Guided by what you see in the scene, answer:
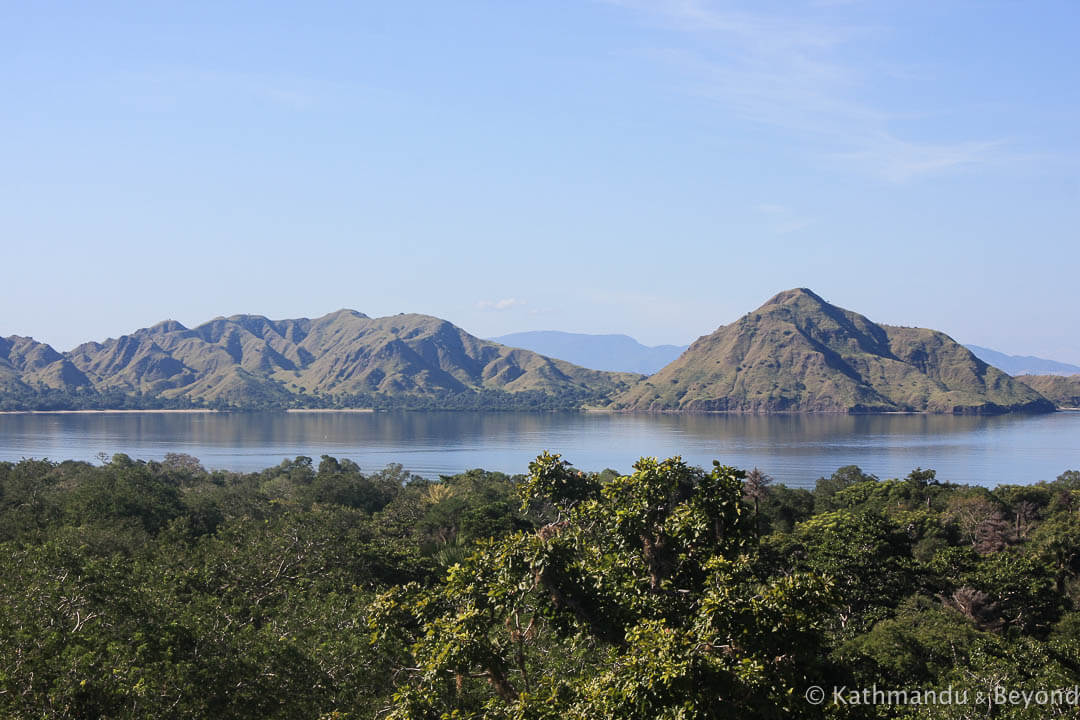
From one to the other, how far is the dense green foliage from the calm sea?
231ft

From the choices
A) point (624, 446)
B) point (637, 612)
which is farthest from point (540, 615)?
point (624, 446)

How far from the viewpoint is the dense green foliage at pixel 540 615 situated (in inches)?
380

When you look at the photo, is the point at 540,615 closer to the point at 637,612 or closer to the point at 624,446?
the point at 637,612

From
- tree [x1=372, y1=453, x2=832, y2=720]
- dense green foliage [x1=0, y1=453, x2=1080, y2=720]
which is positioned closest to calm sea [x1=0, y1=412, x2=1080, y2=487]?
dense green foliage [x1=0, y1=453, x2=1080, y2=720]

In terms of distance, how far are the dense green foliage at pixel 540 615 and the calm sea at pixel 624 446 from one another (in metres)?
70.5

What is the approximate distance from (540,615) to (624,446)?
14496 centimetres

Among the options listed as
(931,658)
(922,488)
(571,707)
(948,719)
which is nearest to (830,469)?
(922,488)

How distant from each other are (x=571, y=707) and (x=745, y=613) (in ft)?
7.45

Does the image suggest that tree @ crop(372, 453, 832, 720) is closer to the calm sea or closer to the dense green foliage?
the dense green foliage

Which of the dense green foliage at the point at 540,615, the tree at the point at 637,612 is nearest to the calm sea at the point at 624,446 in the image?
the dense green foliage at the point at 540,615

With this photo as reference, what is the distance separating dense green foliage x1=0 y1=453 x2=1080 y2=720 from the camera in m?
9.66

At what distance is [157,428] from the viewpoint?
649 feet

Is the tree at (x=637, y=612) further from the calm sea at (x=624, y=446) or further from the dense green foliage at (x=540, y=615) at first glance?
the calm sea at (x=624, y=446)

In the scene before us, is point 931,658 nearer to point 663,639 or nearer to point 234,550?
point 663,639
